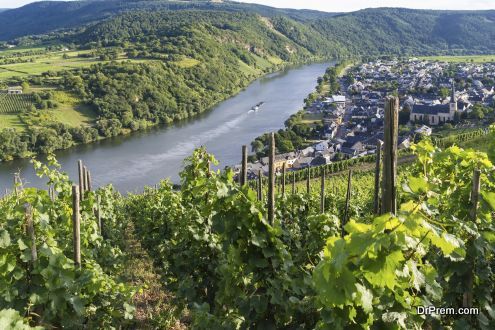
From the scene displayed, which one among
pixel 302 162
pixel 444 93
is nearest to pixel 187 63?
pixel 444 93

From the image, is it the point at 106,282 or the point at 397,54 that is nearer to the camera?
the point at 106,282

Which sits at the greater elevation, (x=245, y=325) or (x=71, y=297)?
(x=71, y=297)

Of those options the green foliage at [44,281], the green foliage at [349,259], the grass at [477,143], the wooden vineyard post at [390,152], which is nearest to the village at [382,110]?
the grass at [477,143]

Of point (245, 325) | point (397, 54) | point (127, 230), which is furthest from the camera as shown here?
point (397, 54)

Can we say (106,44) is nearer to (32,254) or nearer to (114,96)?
(114,96)

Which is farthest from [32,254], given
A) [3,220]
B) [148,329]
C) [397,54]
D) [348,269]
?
[397,54]

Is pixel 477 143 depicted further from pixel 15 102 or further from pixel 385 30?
pixel 385 30
